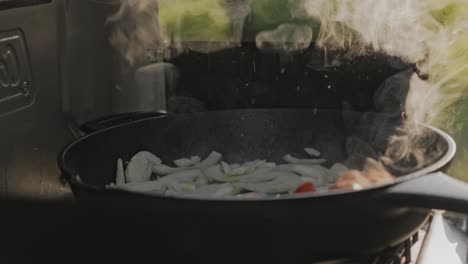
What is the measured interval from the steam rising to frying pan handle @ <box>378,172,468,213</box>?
867 millimetres

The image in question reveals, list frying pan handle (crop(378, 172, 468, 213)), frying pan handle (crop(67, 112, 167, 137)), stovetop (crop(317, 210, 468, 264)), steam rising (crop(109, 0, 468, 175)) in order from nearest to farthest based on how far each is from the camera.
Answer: frying pan handle (crop(378, 172, 468, 213)) < stovetop (crop(317, 210, 468, 264)) < frying pan handle (crop(67, 112, 167, 137)) < steam rising (crop(109, 0, 468, 175))

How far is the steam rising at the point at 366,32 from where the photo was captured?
155cm

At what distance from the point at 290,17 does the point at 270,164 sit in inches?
25.5

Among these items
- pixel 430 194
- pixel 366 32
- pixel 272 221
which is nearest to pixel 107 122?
pixel 272 221

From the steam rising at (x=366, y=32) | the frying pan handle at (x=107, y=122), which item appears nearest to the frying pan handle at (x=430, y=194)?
the frying pan handle at (x=107, y=122)

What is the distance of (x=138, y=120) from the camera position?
3.46ft

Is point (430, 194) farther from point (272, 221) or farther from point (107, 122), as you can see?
point (107, 122)

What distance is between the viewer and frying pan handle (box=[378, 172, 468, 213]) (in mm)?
610

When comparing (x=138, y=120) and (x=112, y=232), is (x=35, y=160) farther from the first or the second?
(x=112, y=232)

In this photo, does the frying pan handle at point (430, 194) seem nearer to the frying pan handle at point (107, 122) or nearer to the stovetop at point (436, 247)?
the stovetop at point (436, 247)

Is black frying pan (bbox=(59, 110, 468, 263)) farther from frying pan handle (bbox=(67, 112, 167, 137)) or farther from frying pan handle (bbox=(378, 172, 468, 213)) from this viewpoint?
frying pan handle (bbox=(67, 112, 167, 137))

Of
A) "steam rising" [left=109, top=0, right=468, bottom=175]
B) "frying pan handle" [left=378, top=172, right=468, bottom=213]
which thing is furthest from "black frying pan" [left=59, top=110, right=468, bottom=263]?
"steam rising" [left=109, top=0, right=468, bottom=175]

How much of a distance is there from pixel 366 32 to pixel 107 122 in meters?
0.87

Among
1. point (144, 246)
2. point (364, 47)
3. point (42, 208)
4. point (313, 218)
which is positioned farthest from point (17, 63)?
point (364, 47)
